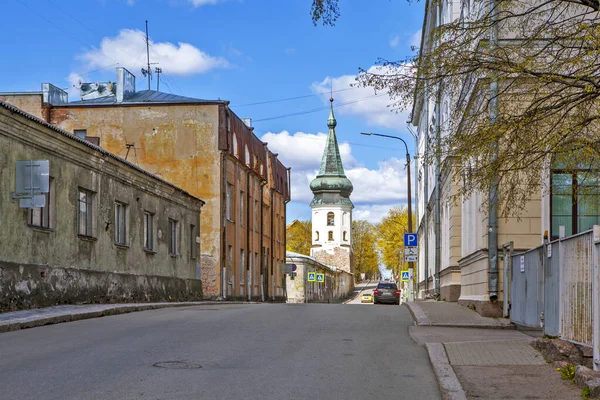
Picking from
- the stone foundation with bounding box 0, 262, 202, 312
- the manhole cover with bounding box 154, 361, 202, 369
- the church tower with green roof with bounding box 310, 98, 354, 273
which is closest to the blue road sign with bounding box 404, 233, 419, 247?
the stone foundation with bounding box 0, 262, 202, 312

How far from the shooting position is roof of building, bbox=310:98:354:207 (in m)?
115

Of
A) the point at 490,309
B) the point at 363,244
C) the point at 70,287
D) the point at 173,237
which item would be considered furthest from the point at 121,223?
the point at 363,244

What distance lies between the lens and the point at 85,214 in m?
22.8

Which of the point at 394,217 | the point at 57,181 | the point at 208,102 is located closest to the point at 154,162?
the point at 208,102

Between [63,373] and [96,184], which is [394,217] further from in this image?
[63,373]

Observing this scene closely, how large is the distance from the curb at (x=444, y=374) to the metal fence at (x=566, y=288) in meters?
1.53

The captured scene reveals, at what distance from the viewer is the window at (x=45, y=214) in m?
19.5

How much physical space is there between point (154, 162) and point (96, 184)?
52.4ft

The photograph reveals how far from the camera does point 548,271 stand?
38.1 ft

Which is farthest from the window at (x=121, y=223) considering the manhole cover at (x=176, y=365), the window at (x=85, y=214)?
the manhole cover at (x=176, y=365)

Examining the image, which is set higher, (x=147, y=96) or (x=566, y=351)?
(x=147, y=96)

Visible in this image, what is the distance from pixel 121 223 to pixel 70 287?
5357 mm

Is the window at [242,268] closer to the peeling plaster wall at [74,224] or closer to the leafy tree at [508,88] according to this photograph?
the peeling plaster wall at [74,224]

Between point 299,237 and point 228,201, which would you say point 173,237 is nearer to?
point 228,201
